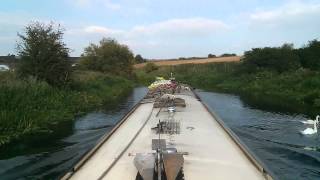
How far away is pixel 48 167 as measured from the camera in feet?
40.2

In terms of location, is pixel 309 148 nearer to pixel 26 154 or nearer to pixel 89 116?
pixel 26 154

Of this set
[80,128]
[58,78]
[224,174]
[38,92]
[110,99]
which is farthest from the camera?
[110,99]

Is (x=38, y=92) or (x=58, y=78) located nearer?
(x=38, y=92)

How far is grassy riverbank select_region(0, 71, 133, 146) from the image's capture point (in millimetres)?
17047

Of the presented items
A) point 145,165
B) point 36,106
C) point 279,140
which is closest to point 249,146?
point 279,140

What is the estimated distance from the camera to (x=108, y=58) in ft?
194

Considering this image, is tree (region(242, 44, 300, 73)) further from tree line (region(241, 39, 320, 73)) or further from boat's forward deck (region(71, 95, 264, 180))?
boat's forward deck (region(71, 95, 264, 180))

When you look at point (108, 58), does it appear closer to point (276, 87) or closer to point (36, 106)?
point (276, 87)

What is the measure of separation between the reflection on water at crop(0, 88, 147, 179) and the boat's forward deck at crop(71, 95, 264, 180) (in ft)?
3.04

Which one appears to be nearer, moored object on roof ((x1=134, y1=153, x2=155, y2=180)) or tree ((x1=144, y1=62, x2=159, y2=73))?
moored object on roof ((x1=134, y1=153, x2=155, y2=180))

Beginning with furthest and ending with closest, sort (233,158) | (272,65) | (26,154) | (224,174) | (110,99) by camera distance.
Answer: (272,65), (110,99), (26,154), (233,158), (224,174)

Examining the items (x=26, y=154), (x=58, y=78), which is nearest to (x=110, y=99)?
(x=58, y=78)

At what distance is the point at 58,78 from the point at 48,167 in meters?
15.7

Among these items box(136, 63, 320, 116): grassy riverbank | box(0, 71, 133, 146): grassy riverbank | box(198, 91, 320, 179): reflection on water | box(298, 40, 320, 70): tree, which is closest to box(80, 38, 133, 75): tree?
box(136, 63, 320, 116): grassy riverbank
